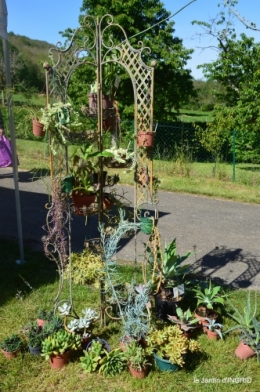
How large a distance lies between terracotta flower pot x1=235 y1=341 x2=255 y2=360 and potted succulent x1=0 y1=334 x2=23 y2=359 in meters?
1.76

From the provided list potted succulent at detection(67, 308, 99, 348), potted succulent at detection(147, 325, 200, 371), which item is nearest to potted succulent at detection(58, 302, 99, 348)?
potted succulent at detection(67, 308, 99, 348)

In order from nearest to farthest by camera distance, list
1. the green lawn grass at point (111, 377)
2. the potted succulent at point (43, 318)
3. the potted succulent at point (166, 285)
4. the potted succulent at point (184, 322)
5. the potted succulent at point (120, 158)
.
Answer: the green lawn grass at point (111, 377)
the potted succulent at point (120, 158)
the potted succulent at point (184, 322)
the potted succulent at point (43, 318)
the potted succulent at point (166, 285)

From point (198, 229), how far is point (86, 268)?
3.34 metres

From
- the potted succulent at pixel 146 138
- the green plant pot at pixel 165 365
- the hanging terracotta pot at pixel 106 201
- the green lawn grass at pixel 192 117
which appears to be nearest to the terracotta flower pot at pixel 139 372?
the green plant pot at pixel 165 365

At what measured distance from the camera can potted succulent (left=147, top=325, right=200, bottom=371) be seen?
256 cm

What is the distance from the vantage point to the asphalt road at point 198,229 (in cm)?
452

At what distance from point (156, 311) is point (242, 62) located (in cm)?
1291

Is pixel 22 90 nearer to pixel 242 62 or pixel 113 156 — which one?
pixel 113 156

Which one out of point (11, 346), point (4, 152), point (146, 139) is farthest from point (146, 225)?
point (4, 152)

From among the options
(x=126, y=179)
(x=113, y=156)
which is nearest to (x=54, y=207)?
(x=113, y=156)

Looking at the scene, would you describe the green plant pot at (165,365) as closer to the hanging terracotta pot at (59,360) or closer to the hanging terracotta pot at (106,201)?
the hanging terracotta pot at (59,360)

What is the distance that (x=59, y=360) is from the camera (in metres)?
2.71

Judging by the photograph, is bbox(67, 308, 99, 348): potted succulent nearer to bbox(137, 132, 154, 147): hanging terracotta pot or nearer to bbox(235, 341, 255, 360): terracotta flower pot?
bbox(235, 341, 255, 360): terracotta flower pot

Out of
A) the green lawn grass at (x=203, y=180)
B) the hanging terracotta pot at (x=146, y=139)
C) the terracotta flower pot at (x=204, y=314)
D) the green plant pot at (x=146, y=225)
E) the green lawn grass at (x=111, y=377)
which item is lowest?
the green lawn grass at (x=111, y=377)
